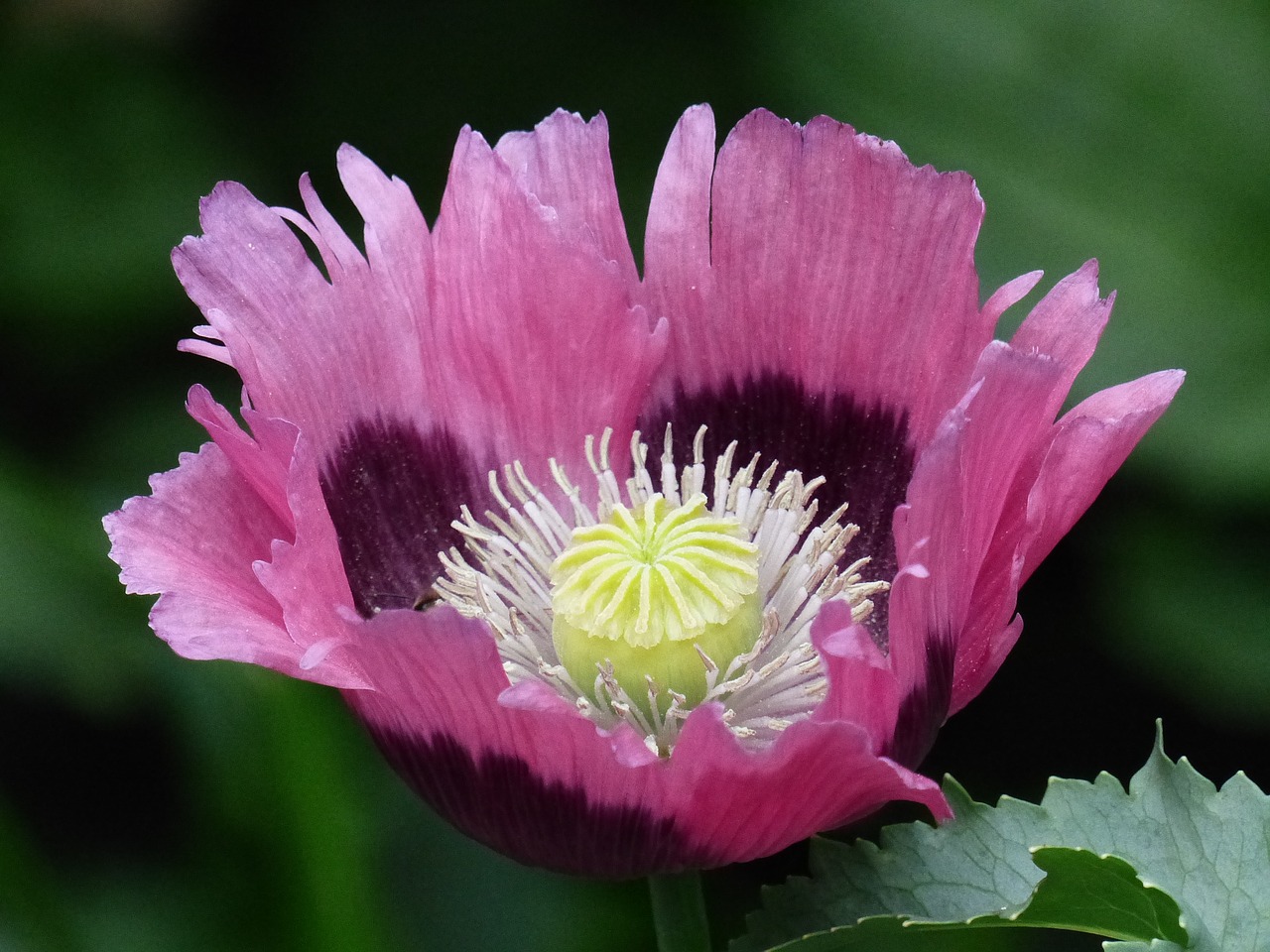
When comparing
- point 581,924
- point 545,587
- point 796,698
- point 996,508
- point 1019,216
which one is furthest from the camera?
point 1019,216

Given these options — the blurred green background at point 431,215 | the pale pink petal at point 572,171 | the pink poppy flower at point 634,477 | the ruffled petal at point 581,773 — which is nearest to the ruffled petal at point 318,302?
the pink poppy flower at point 634,477

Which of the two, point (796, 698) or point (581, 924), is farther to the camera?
point (581, 924)

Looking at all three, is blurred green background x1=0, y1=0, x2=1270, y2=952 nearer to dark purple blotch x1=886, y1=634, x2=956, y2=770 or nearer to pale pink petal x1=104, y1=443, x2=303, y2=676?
pale pink petal x1=104, y1=443, x2=303, y2=676

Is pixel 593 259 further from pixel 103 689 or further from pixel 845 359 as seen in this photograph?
pixel 103 689

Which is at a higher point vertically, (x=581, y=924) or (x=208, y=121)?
(x=208, y=121)

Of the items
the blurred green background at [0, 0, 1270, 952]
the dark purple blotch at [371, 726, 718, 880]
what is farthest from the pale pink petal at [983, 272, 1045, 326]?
the blurred green background at [0, 0, 1270, 952]

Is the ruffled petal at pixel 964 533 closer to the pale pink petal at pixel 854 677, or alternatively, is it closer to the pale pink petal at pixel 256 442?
the pale pink petal at pixel 854 677

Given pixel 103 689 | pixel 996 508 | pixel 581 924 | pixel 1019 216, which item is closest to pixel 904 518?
pixel 996 508
